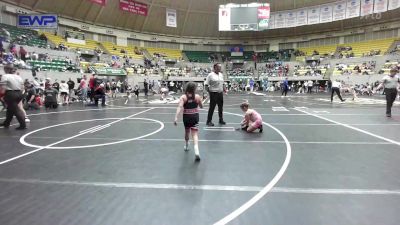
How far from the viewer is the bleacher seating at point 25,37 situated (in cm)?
3232

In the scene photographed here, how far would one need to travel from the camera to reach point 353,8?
149ft

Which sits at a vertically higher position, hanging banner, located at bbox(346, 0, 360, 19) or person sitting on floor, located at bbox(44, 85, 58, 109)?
hanging banner, located at bbox(346, 0, 360, 19)

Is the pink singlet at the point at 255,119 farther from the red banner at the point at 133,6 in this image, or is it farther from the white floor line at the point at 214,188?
the red banner at the point at 133,6

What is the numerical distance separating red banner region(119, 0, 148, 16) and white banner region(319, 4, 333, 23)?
2517 centimetres

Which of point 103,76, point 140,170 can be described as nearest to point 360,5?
point 103,76

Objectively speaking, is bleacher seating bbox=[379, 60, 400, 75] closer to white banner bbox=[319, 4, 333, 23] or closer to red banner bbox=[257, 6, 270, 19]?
white banner bbox=[319, 4, 333, 23]

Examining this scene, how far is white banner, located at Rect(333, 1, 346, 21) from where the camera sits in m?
46.8

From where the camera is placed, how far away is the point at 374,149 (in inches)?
273

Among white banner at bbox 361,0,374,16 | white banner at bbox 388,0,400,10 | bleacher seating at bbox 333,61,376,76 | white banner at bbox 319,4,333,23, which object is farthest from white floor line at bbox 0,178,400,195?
white banner at bbox 319,4,333,23

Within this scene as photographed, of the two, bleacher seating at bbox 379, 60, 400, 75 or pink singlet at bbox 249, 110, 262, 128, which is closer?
pink singlet at bbox 249, 110, 262, 128

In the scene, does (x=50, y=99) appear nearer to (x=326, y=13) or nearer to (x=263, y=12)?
(x=263, y=12)

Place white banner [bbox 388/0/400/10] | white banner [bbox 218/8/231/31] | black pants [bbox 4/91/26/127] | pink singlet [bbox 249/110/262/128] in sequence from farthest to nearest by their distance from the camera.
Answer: white banner [bbox 218/8/231/31] → white banner [bbox 388/0/400/10] → black pants [bbox 4/91/26/127] → pink singlet [bbox 249/110/262/128]

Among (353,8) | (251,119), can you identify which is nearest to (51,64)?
(251,119)

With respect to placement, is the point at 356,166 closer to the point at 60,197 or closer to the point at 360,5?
the point at 60,197
